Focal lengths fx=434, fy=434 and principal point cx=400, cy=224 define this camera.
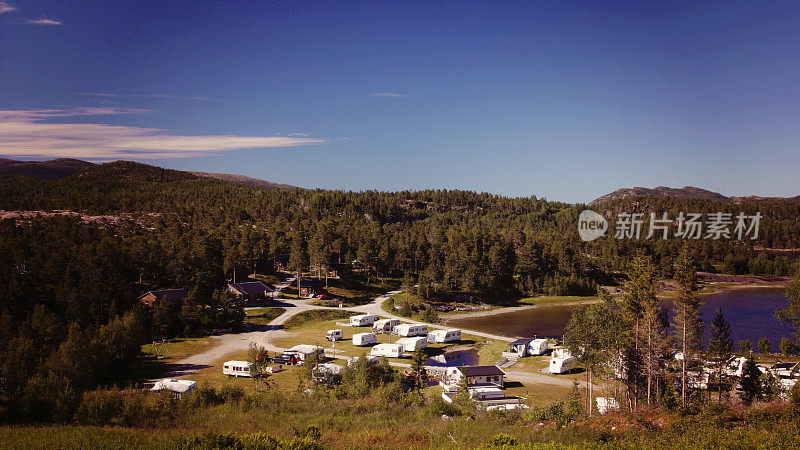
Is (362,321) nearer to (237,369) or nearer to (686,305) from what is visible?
(237,369)

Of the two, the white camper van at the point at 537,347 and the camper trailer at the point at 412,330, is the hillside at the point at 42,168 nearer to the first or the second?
the camper trailer at the point at 412,330

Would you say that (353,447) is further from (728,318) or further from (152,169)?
(152,169)

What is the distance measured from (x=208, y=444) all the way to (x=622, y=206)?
156552 millimetres

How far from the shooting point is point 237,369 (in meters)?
29.9

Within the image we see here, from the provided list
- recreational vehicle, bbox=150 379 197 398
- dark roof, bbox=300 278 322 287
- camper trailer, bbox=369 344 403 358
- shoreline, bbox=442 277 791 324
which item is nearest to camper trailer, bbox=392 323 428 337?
camper trailer, bbox=369 344 403 358

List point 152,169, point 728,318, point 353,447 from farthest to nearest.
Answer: point 152,169 → point 728,318 → point 353,447

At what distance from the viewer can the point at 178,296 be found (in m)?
43.8

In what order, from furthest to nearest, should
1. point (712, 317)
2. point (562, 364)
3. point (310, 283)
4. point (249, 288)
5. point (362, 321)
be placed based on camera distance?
point (310, 283), point (249, 288), point (712, 317), point (362, 321), point (562, 364)

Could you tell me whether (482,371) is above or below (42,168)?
below

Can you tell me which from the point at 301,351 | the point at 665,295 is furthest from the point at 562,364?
the point at 665,295

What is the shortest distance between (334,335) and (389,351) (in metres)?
6.93

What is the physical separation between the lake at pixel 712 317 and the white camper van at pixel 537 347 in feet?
26.3

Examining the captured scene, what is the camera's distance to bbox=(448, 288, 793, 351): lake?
45594 mm

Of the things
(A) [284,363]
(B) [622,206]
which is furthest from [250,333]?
(B) [622,206]
